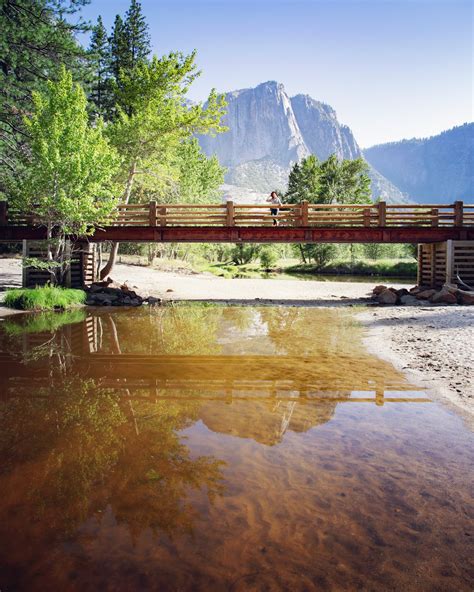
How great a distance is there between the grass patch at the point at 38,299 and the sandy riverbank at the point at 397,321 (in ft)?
1.95

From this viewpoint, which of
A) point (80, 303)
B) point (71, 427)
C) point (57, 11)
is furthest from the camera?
point (57, 11)

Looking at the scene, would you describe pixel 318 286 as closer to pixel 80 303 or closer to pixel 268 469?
pixel 80 303

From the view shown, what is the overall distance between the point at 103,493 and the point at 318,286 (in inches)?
1118

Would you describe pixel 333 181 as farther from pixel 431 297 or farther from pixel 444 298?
pixel 444 298

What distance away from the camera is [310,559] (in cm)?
306

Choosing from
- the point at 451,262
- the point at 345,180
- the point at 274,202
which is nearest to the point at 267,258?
the point at 345,180

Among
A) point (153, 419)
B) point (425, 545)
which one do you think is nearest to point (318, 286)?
point (153, 419)

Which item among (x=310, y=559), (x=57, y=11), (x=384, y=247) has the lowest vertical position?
(x=310, y=559)

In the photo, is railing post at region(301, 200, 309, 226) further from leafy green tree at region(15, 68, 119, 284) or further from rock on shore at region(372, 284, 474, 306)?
leafy green tree at region(15, 68, 119, 284)

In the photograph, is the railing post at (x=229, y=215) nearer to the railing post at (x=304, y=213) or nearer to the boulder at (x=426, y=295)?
the railing post at (x=304, y=213)

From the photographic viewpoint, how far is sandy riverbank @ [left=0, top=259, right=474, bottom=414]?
7.85 metres

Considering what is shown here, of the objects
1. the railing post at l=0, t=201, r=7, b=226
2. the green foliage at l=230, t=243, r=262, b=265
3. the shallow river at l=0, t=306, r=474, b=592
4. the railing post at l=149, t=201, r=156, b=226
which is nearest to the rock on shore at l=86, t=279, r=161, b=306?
the railing post at l=149, t=201, r=156, b=226

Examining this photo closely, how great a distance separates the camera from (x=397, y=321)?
47.8ft

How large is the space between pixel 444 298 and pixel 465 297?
85 cm
